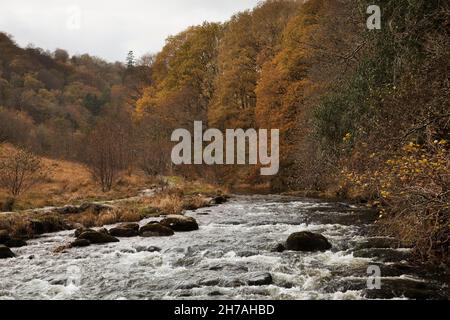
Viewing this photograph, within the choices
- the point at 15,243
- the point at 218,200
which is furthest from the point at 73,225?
the point at 218,200

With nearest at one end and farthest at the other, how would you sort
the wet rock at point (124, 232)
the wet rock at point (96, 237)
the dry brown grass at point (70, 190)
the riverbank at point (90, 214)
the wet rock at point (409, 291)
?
the wet rock at point (409, 291), the wet rock at point (96, 237), the wet rock at point (124, 232), the riverbank at point (90, 214), the dry brown grass at point (70, 190)

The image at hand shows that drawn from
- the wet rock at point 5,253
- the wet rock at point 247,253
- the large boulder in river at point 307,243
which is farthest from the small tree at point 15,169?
the large boulder in river at point 307,243

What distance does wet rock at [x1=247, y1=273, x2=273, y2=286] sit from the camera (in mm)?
10242

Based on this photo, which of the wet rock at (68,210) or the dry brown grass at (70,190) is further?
the dry brown grass at (70,190)

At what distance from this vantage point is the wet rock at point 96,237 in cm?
1517

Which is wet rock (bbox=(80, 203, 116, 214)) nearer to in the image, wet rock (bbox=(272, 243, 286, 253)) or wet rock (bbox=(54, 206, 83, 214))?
wet rock (bbox=(54, 206, 83, 214))

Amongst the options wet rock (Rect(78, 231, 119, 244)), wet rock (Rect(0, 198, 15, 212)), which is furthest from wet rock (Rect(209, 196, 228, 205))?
wet rock (Rect(78, 231, 119, 244))

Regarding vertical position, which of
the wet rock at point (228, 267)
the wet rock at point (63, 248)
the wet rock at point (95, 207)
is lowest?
the wet rock at point (63, 248)

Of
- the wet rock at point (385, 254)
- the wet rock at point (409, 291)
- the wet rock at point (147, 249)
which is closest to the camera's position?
the wet rock at point (409, 291)

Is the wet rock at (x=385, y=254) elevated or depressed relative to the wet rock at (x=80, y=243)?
elevated

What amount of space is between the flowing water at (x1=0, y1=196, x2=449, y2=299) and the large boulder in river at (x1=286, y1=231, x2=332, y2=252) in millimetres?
396

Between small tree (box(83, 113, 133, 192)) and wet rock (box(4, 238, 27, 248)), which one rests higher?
small tree (box(83, 113, 133, 192))

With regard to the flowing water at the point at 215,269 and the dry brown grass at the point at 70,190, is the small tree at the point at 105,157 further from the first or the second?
the flowing water at the point at 215,269

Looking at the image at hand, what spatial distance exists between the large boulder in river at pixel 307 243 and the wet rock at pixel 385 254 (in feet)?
3.32
